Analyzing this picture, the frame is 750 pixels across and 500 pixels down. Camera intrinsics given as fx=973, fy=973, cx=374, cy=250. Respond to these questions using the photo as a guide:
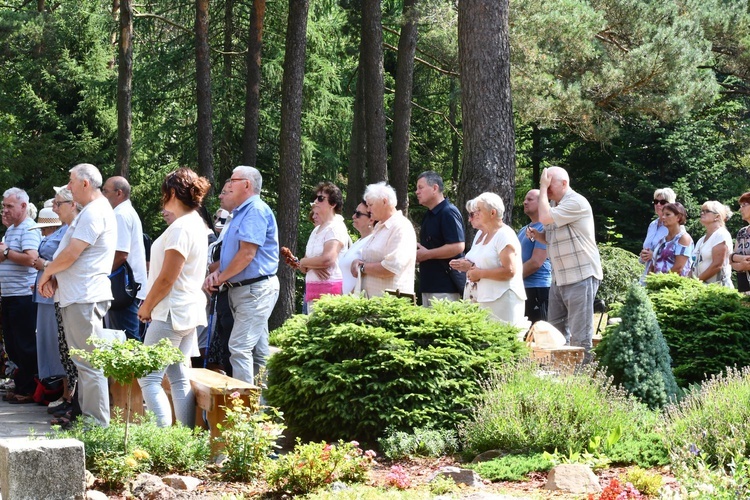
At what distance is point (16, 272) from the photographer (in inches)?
380

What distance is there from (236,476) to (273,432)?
329 mm

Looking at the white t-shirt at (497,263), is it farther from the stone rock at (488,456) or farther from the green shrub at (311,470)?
the green shrub at (311,470)

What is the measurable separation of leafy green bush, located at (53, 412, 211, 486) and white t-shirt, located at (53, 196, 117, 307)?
3.92 ft

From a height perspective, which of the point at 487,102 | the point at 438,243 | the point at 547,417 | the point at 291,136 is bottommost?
the point at 547,417

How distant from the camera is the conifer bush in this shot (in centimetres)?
679

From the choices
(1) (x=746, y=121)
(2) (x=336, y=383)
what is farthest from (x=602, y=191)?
(2) (x=336, y=383)

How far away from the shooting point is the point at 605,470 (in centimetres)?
568

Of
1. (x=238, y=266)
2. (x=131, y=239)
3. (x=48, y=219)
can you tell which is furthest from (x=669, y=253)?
(x=48, y=219)

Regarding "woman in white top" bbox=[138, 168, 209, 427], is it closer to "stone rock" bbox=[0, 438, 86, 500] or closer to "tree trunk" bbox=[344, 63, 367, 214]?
"stone rock" bbox=[0, 438, 86, 500]

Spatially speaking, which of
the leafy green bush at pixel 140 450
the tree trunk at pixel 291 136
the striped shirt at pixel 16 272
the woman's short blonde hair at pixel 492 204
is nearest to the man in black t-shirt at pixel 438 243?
the woman's short blonde hair at pixel 492 204

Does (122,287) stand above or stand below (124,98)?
below

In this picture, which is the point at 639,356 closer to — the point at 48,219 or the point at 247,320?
the point at 247,320

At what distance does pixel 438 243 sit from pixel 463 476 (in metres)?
3.41

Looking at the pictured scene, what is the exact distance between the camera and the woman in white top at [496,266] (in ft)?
25.5
